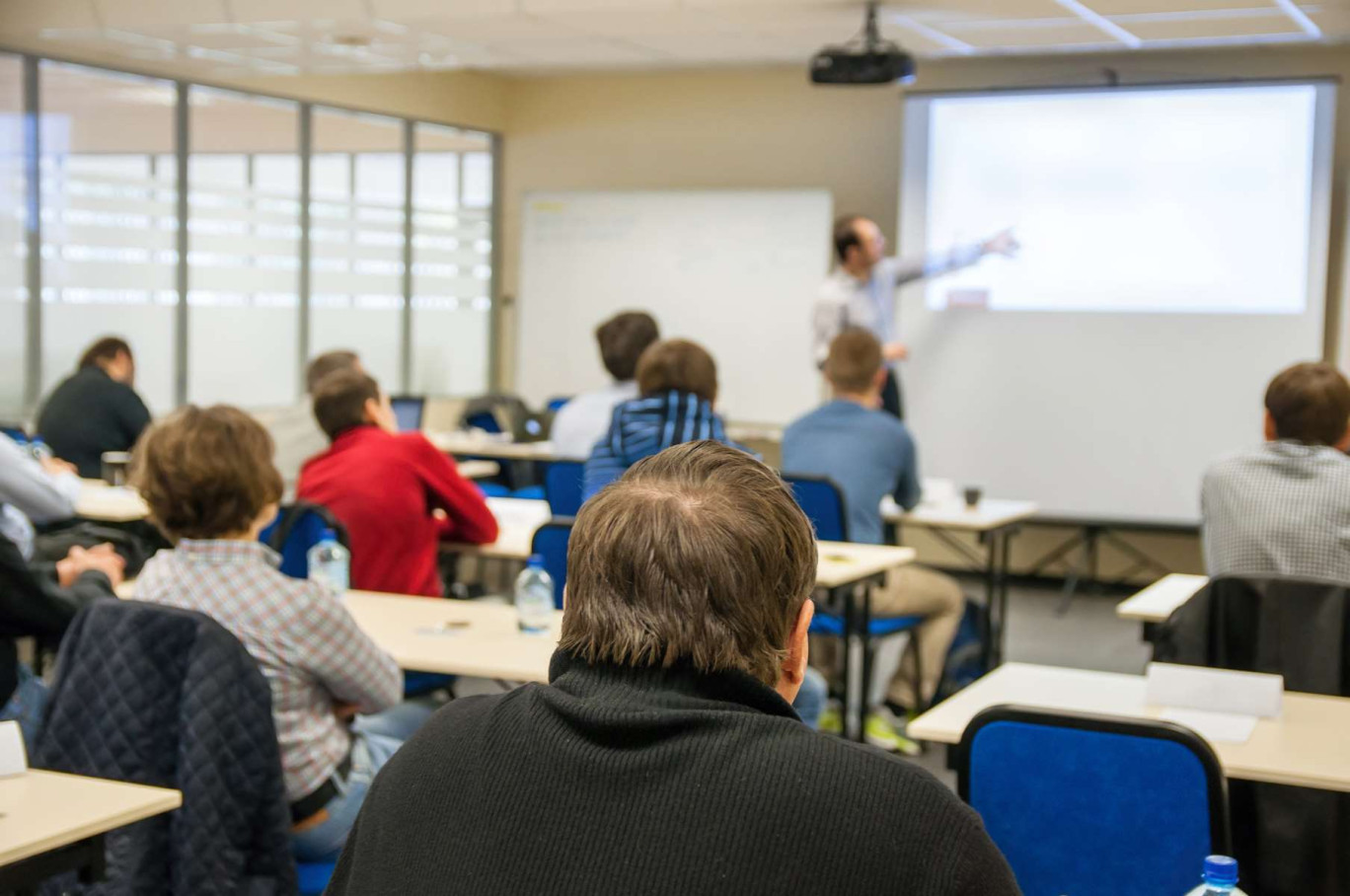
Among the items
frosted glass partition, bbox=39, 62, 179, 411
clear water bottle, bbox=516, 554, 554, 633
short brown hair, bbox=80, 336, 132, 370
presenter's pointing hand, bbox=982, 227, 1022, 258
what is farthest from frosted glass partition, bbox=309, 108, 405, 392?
clear water bottle, bbox=516, 554, 554, 633

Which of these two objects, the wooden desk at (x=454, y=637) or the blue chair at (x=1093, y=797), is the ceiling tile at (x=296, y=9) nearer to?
the wooden desk at (x=454, y=637)

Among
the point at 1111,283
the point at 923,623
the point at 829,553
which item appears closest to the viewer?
the point at 829,553

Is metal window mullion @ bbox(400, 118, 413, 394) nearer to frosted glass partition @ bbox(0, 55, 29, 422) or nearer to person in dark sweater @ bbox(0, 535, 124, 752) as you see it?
frosted glass partition @ bbox(0, 55, 29, 422)

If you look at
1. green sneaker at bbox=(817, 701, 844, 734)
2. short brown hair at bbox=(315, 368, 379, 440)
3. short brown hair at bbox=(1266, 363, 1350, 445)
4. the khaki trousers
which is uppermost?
short brown hair at bbox=(1266, 363, 1350, 445)

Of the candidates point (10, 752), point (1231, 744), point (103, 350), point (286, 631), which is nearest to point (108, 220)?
point (103, 350)

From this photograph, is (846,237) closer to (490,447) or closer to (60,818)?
(490,447)

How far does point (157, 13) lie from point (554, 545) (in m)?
4.27

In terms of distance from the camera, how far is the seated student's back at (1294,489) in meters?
3.27

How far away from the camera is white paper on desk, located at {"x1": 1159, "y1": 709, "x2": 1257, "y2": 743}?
2.46 metres

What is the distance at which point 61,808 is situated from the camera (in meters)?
2.00

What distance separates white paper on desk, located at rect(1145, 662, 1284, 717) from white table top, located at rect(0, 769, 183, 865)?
1669 millimetres

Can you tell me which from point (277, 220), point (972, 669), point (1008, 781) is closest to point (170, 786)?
point (1008, 781)

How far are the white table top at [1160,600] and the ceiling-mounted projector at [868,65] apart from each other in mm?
2769

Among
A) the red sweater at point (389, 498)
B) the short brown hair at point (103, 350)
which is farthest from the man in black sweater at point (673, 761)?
the short brown hair at point (103, 350)
